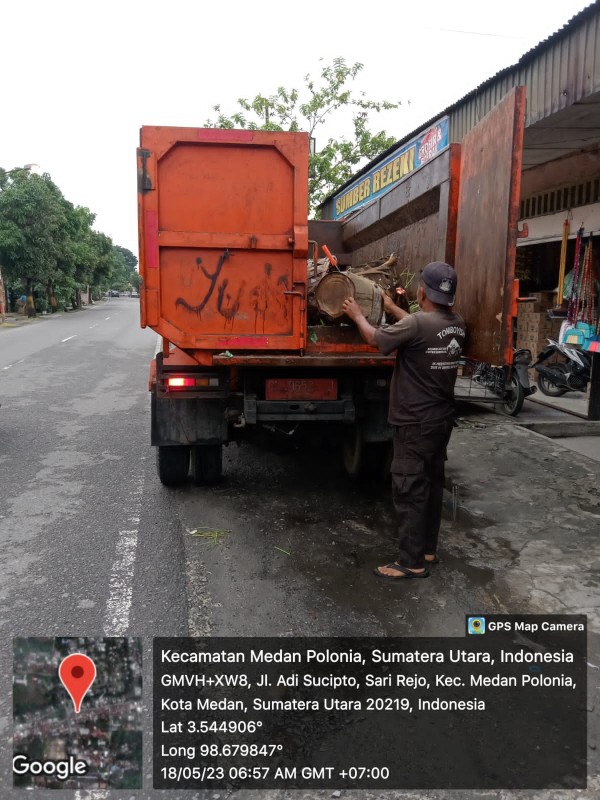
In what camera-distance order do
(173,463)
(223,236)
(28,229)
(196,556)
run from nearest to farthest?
(196,556)
(223,236)
(173,463)
(28,229)

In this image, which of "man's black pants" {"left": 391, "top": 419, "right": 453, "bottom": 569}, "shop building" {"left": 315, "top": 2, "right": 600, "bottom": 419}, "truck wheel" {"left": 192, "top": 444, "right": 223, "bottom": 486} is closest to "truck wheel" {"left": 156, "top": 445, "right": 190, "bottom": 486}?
"truck wheel" {"left": 192, "top": 444, "right": 223, "bottom": 486}

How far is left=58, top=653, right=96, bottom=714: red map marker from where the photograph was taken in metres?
2.80

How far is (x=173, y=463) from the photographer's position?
217 inches

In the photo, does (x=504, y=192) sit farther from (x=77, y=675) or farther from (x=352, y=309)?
(x=77, y=675)

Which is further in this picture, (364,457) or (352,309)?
(364,457)

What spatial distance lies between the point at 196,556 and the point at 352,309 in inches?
76.8

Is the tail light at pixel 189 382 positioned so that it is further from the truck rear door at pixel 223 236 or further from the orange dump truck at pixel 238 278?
the truck rear door at pixel 223 236

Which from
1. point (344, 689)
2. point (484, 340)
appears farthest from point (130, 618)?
point (484, 340)

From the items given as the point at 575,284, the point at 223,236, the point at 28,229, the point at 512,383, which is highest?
the point at 28,229

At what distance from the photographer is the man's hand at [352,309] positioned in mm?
4223

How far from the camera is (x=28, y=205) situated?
33062mm

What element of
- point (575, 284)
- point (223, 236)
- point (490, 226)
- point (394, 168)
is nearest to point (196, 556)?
point (223, 236)

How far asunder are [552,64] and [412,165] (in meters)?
3.38

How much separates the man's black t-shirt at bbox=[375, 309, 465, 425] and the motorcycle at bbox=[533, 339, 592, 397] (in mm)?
6227
